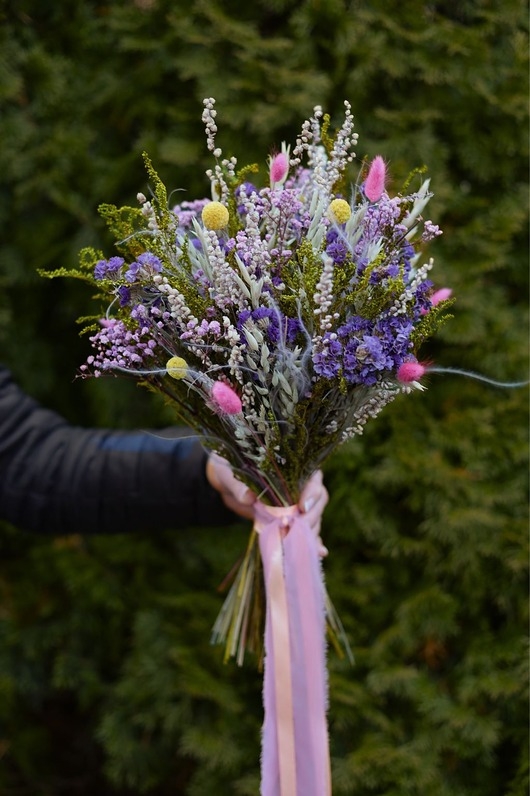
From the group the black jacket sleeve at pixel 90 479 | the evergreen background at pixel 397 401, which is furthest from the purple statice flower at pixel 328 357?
the evergreen background at pixel 397 401

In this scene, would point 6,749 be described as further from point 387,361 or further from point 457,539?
point 387,361

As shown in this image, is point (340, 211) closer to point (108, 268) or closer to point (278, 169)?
point (278, 169)

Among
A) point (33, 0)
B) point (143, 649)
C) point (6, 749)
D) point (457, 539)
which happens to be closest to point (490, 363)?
point (457, 539)

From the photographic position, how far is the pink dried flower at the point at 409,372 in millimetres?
956

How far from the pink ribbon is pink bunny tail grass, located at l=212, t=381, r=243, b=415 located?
306 millimetres

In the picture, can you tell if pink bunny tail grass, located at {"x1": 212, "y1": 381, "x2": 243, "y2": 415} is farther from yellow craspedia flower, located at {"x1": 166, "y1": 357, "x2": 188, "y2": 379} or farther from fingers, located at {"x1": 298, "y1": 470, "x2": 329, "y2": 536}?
fingers, located at {"x1": 298, "y1": 470, "x2": 329, "y2": 536}

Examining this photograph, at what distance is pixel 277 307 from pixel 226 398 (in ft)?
0.49

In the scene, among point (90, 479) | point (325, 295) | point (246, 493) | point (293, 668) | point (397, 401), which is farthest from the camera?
point (397, 401)

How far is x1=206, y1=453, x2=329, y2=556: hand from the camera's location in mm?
1232

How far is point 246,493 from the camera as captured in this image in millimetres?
1280

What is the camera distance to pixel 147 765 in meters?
2.07

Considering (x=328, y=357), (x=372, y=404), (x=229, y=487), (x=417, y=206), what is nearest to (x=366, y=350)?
(x=328, y=357)

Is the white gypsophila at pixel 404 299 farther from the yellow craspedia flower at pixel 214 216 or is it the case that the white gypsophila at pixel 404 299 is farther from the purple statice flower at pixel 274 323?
the yellow craspedia flower at pixel 214 216

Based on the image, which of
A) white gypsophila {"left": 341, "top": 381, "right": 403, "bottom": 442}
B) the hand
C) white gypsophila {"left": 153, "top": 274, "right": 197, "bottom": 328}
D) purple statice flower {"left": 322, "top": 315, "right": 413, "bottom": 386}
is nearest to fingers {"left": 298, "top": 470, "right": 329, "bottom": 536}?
the hand
